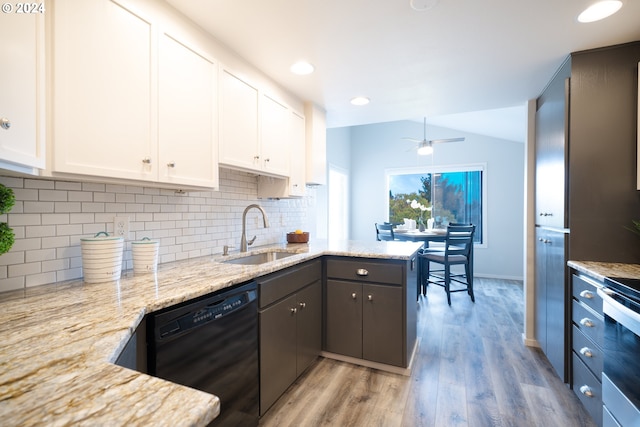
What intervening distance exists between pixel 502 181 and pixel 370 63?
4.28m

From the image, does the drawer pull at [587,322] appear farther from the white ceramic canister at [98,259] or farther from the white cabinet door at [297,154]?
the white ceramic canister at [98,259]

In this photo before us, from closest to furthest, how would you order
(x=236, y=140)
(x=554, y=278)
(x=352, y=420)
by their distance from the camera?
(x=352, y=420), (x=236, y=140), (x=554, y=278)

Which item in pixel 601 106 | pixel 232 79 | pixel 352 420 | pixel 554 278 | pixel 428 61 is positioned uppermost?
pixel 428 61

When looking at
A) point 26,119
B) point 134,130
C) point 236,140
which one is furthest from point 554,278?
point 26,119

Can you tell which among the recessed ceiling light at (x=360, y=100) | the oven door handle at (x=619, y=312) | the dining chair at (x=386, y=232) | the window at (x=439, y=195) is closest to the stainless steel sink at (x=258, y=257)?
the recessed ceiling light at (x=360, y=100)

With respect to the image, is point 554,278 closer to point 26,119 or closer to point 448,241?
point 448,241

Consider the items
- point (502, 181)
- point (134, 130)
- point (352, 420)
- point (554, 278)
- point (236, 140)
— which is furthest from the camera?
point (502, 181)

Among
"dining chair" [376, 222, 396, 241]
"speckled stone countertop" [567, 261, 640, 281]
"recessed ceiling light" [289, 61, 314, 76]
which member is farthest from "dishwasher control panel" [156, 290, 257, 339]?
"dining chair" [376, 222, 396, 241]

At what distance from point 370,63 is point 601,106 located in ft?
4.87

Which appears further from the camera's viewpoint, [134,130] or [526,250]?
[526,250]

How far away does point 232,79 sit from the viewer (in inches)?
77.2

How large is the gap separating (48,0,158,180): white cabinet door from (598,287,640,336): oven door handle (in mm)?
2182

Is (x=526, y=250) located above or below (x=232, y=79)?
below

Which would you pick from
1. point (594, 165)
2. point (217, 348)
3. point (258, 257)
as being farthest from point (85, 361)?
point (594, 165)
